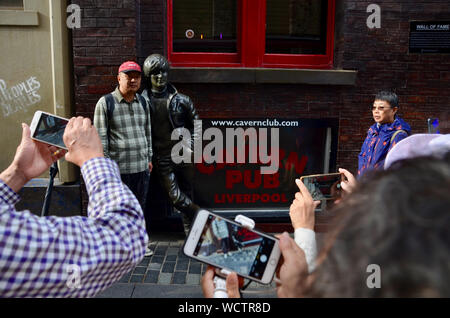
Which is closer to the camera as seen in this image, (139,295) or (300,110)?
(139,295)

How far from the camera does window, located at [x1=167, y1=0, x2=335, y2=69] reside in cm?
557

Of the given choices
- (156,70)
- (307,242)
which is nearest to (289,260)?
(307,242)

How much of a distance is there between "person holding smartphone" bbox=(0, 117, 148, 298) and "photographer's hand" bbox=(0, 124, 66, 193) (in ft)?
0.23

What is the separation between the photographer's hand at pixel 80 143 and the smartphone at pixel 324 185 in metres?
1.31

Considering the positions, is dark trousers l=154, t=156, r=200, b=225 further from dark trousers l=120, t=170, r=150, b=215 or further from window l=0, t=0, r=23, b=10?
window l=0, t=0, r=23, b=10

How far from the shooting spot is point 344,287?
30.9 inches

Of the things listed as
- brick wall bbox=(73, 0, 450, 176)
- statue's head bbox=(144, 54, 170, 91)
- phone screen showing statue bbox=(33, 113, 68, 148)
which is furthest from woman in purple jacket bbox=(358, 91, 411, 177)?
phone screen showing statue bbox=(33, 113, 68, 148)

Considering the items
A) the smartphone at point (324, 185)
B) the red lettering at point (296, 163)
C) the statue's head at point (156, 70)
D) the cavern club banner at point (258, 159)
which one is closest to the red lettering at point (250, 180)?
the cavern club banner at point (258, 159)

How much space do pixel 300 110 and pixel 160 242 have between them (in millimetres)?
2685

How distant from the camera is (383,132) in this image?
4375 mm

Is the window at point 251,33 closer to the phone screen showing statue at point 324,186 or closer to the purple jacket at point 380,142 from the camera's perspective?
the purple jacket at point 380,142

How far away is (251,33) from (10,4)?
3.26 metres
